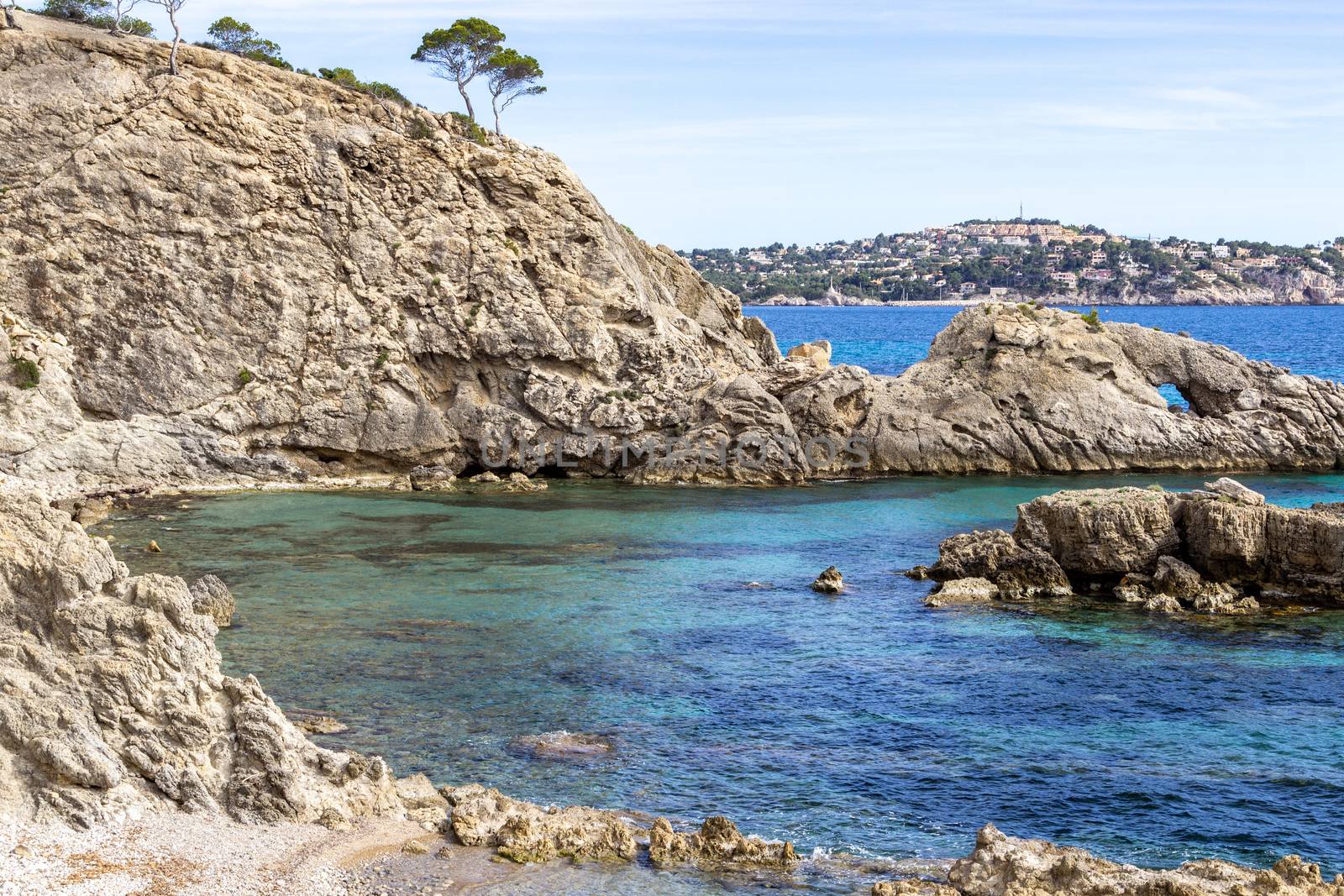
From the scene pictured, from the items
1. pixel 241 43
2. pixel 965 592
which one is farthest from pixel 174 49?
pixel 965 592

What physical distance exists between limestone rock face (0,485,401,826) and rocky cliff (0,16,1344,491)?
97.6 feet

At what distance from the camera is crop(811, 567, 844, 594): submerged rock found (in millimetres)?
36812

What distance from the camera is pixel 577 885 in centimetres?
1727

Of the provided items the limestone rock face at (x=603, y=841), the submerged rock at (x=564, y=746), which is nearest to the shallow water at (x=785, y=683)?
the submerged rock at (x=564, y=746)

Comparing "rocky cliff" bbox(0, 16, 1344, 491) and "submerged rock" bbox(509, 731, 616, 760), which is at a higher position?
"rocky cliff" bbox(0, 16, 1344, 491)

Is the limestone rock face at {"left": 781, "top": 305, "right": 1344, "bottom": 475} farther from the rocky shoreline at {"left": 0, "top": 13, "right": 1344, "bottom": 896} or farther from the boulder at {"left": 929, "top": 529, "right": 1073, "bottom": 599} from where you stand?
the boulder at {"left": 929, "top": 529, "right": 1073, "bottom": 599}

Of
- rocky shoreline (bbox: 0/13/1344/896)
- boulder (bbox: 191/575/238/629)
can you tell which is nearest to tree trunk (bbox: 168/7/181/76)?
rocky shoreline (bbox: 0/13/1344/896)

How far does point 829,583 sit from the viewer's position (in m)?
37.0

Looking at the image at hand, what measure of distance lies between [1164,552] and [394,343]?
33.6 meters

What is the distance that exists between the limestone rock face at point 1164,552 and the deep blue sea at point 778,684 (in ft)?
4.34

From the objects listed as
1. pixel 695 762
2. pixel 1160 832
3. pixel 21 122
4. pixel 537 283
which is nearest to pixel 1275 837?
pixel 1160 832

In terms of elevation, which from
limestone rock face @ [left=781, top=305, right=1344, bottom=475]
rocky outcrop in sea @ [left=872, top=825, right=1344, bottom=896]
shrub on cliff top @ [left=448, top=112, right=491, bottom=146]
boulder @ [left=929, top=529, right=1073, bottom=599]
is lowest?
rocky outcrop in sea @ [left=872, top=825, right=1344, bottom=896]

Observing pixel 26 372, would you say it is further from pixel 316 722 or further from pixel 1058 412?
pixel 1058 412

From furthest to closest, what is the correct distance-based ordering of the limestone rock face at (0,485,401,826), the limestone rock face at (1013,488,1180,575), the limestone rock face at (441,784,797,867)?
1. the limestone rock face at (1013,488,1180,575)
2. the limestone rock face at (441,784,797,867)
3. the limestone rock face at (0,485,401,826)
